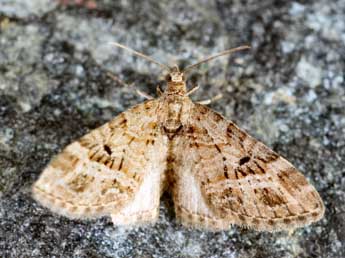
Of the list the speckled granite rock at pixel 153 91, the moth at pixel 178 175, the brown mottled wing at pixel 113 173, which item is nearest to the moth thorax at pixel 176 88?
the moth at pixel 178 175

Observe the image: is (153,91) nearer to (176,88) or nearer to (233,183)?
(176,88)

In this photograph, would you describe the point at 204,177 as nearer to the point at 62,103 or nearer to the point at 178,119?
the point at 178,119

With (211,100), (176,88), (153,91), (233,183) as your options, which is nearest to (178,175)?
(233,183)

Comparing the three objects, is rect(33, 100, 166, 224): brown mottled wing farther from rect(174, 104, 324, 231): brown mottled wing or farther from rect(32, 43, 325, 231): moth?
Result: rect(174, 104, 324, 231): brown mottled wing

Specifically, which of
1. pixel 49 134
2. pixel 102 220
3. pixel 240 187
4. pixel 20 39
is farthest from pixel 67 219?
pixel 20 39

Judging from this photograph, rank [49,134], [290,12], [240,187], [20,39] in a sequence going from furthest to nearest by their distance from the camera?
[290,12], [20,39], [49,134], [240,187]

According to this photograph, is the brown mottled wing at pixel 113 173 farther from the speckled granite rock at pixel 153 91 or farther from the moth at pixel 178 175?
the speckled granite rock at pixel 153 91
